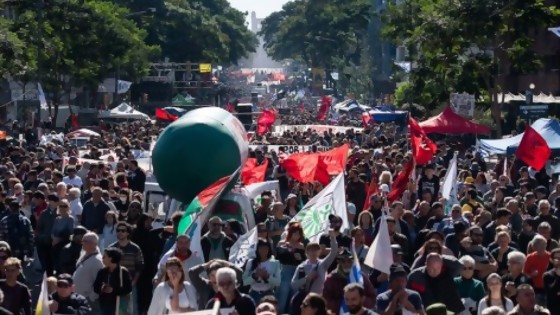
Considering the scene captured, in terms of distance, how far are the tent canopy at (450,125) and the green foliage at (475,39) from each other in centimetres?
397

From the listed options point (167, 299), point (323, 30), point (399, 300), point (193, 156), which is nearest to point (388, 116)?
point (193, 156)

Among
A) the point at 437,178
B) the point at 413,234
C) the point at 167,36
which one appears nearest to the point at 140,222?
the point at 413,234

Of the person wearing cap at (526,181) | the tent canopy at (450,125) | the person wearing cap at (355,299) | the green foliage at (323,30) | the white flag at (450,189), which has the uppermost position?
the person wearing cap at (355,299)

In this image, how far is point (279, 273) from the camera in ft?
44.5

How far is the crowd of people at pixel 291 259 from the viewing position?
1200cm

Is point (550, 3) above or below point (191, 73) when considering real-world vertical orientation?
above

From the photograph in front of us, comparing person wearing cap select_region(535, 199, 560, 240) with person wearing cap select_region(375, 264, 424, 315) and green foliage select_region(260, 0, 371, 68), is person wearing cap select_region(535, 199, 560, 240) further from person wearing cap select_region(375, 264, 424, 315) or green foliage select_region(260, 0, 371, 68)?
green foliage select_region(260, 0, 371, 68)

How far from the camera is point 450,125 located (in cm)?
3669

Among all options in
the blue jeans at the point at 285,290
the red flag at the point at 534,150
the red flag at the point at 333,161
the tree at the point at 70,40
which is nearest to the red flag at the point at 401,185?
the red flag at the point at 333,161

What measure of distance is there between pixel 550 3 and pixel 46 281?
A: 139 ft

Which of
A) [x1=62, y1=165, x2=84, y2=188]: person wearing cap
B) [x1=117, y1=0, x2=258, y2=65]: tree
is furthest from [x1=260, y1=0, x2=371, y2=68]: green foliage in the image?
[x1=62, y1=165, x2=84, y2=188]: person wearing cap

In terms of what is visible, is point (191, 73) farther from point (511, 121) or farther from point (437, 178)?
point (437, 178)

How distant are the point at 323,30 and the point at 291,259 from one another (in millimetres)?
128399

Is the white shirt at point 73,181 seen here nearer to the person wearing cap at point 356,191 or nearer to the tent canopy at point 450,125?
the person wearing cap at point 356,191
